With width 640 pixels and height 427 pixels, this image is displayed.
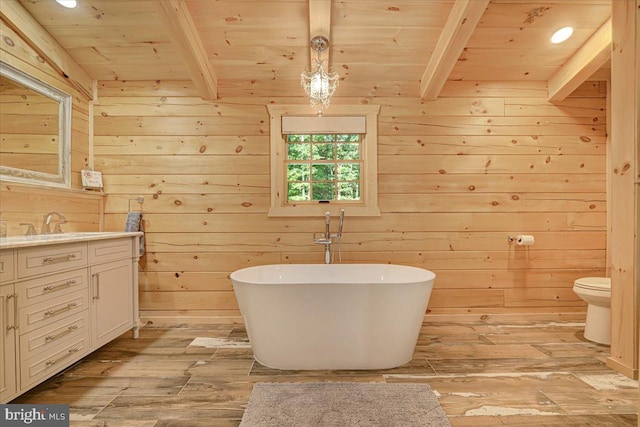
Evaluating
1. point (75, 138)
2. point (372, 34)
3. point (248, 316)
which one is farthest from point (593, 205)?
point (75, 138)

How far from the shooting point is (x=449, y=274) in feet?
9.62

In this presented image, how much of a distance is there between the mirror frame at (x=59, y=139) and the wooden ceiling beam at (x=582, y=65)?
418 centimetres

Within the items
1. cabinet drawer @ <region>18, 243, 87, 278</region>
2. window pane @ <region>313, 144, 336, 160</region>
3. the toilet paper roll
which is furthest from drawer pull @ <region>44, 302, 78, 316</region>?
the toilet paper roll

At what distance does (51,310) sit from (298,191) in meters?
1.97

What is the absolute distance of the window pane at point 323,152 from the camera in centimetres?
306

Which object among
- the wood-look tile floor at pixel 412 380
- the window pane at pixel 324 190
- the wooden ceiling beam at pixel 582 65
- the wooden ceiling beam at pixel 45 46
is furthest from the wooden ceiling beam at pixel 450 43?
the wooden ceiling beam at pixel 45 46

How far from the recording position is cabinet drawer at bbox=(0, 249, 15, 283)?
1459 mm

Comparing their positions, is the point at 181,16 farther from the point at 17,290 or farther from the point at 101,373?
the point at 101,373

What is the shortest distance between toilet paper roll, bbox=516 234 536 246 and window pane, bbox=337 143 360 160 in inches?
63.7

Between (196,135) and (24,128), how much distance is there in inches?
46.0

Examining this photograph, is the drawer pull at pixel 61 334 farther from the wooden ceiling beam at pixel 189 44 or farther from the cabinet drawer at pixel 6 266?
the wooden ceiling beam at pixel 189 44

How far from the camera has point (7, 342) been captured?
1.48m

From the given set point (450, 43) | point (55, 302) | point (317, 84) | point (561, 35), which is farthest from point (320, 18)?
point (55, 302)

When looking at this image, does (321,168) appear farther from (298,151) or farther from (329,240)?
(329,240)
